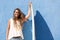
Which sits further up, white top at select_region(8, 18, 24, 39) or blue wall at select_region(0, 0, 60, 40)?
blue wall at select_region(0, 0, 60, 40)

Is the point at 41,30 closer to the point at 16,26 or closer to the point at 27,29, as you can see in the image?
the point at 27,29

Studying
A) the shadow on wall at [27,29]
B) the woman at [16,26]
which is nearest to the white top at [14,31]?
the woman at [16,26]

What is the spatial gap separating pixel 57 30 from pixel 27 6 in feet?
1.65

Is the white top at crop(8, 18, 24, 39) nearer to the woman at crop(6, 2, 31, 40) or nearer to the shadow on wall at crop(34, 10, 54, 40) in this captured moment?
the woman at crop(6, 2, 31, 40)

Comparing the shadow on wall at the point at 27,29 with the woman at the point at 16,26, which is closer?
the woman at the point at 16,26

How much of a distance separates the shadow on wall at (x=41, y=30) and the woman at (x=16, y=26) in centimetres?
22

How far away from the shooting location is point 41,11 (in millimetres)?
2807

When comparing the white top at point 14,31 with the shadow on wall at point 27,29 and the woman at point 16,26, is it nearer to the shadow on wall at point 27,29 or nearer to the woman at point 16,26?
the woman at point 16,26

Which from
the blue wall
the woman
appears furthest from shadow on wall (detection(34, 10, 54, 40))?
the woman

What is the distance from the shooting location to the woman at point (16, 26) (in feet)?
8.57

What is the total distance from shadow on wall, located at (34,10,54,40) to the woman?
219mm

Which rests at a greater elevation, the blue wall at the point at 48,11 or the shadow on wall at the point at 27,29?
the blue wall at the point at 48,11

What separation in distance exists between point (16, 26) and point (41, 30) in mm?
362

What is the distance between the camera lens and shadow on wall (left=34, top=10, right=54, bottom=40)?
281 cm
